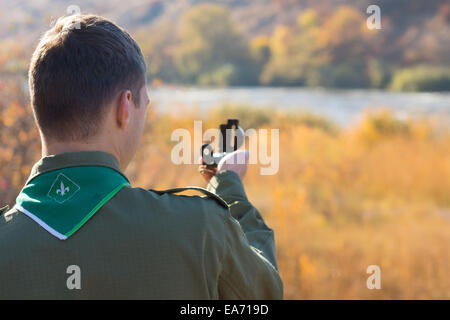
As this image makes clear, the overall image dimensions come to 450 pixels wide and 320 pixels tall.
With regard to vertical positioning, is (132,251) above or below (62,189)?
below

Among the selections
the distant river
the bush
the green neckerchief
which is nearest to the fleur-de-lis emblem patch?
the green neckerchief

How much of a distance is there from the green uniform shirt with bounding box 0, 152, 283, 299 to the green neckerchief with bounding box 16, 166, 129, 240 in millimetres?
11

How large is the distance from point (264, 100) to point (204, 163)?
890 centimetres

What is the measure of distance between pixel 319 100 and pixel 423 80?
8.47 feet

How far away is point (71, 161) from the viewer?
3.46 feet

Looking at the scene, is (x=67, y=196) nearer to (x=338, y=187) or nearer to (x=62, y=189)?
(x=62, y=189)

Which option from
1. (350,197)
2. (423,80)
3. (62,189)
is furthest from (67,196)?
(423,80)

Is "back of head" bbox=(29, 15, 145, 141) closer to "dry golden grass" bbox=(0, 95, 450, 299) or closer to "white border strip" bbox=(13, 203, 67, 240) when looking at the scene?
"white border strip" bbox=(13, 203, 67, 240)

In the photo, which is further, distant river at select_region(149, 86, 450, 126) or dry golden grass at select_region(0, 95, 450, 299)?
distant river at select_region(149, 86, 450, 126)

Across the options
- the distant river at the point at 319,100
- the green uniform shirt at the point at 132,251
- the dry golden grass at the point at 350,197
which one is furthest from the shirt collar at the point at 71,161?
the distant river at the point at 319,100

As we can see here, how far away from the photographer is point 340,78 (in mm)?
12938

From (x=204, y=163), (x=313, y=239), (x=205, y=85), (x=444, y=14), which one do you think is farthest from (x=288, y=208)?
(x=444, y=14)

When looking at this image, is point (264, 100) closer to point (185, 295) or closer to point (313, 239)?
point (313, 239)

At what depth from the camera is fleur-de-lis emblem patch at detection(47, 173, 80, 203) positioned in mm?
1002
